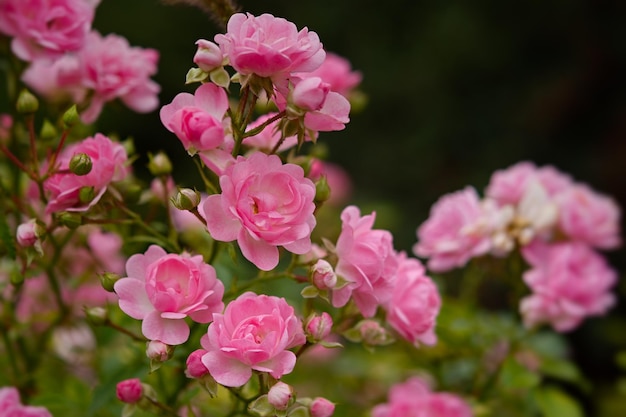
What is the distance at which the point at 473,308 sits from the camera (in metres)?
1.46

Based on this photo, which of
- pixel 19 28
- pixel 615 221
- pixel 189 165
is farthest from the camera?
pixel 189 165

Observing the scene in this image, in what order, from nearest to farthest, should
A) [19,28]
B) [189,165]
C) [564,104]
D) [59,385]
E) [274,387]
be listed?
[274,387] → [19,28] → [59,385] → [564,104] → [189,165]

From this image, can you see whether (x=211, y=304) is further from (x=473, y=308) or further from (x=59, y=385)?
(x=473, y=308)

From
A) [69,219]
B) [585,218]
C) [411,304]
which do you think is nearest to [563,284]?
[585,218]

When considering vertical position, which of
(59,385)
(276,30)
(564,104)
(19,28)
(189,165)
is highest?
(276,30)

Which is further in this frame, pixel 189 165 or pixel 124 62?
pixel 189 165

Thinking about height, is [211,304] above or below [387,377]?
above

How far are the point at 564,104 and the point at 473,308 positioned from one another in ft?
5.78

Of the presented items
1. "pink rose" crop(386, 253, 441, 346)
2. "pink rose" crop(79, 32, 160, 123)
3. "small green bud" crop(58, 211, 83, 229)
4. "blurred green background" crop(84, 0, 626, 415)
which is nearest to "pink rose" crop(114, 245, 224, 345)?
"small green bud" crop(58, 211, 83, 229)

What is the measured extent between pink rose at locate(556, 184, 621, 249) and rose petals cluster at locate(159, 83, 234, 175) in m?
0.72

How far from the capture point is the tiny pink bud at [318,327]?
2.53 feet

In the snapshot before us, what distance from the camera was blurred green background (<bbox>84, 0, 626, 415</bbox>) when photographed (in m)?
2.97

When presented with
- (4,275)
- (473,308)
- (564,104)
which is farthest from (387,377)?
(564,104)

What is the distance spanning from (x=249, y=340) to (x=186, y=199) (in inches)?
5.8
